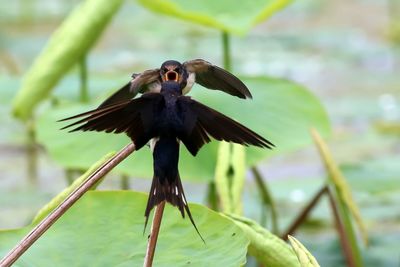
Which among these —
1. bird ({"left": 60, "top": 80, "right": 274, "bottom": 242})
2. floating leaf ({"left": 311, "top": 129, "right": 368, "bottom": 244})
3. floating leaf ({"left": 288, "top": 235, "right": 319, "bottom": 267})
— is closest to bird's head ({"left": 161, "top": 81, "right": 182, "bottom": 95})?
bird ({"left": 60, "top": 80, "right": 274, "bottom": 242})

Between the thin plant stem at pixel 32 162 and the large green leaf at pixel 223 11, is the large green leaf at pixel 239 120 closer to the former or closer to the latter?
the large green leaf at pixel 223 11

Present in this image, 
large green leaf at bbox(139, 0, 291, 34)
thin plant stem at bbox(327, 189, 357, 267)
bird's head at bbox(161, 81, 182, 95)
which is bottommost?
thin plant stem at bbox(327, 189, 357, 267)

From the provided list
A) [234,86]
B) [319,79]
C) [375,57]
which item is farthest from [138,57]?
[234,86]

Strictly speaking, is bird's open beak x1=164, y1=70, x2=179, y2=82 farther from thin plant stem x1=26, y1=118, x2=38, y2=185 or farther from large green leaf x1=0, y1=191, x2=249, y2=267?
thin plant stem x1=26, y1=118, x2=38, y2=185

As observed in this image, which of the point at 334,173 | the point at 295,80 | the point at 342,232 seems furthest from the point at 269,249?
the point at 295,80

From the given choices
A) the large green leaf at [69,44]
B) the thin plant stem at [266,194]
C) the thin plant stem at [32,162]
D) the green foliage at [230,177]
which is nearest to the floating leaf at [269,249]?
the green foliage at [230,177]

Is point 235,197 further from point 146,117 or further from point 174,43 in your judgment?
point 174,43

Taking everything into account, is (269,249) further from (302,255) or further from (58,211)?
(58,211)
